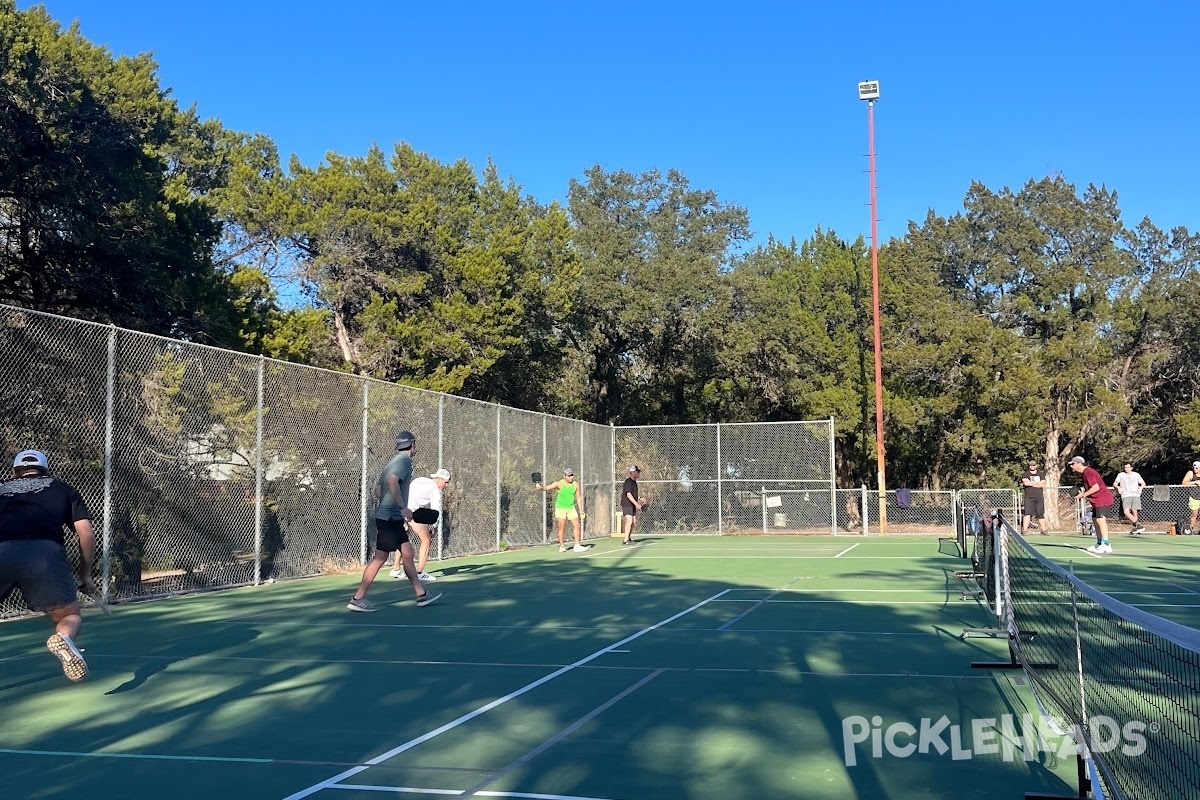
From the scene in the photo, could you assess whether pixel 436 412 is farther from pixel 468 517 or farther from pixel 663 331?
pixel 663 331

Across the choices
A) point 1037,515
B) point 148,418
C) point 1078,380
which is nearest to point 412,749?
point 148,418

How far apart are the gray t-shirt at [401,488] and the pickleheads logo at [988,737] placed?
6.33 meters

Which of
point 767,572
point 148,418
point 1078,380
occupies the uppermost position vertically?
point 1078,380

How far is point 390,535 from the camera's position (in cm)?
1135

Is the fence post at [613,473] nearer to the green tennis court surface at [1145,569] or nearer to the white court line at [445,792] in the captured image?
the green tennis court surface at [1145,569]

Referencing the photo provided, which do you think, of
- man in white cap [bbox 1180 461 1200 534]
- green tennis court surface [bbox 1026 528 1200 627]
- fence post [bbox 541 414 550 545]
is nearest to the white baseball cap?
green tennis court surface [bbox 1026 528 1200 627]

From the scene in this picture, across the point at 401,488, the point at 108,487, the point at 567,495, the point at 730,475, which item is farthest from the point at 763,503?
the point at 108,487

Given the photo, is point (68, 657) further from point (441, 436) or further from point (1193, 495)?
point (1193, 495)

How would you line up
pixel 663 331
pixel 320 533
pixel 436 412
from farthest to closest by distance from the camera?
pixel 663 331 < pixel 436 412 < pixel 320 533

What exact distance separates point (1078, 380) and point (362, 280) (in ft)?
86.5

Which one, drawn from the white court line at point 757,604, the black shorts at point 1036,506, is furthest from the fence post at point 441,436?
the black shorts at point 1036,506

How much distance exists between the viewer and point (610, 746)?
570cm

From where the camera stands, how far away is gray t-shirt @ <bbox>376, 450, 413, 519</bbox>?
11.4m

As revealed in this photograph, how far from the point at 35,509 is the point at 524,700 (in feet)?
11.2
